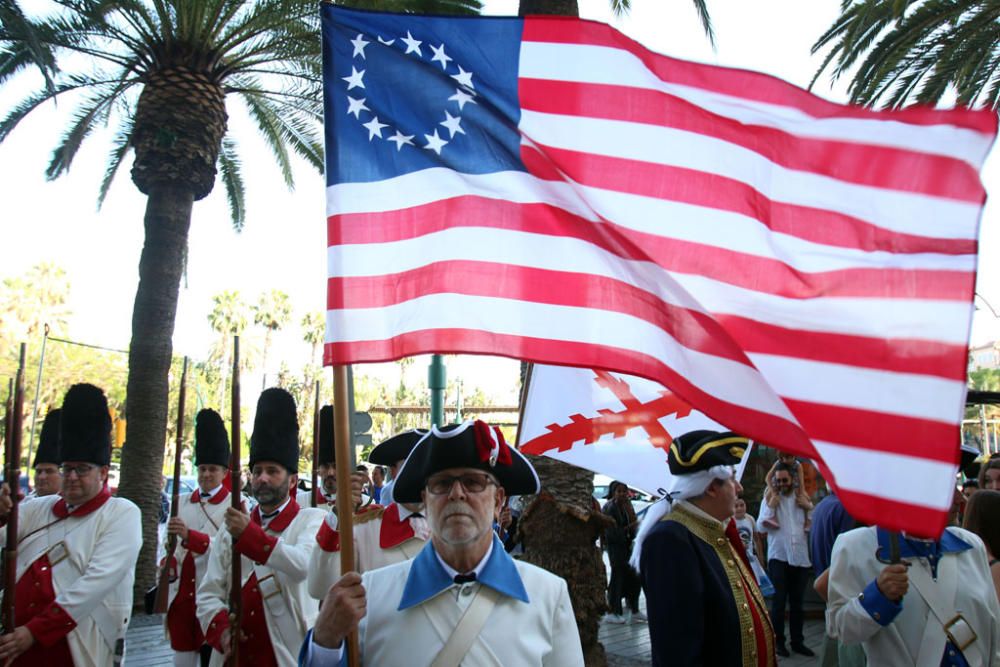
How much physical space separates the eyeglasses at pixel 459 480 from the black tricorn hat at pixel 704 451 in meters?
1.35

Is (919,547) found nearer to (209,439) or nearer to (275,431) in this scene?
(275,431)

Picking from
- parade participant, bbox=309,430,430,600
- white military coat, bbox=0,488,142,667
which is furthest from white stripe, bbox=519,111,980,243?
white military coat, bbox=0,488,142,667

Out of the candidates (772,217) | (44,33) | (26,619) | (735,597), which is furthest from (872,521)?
(44,33)

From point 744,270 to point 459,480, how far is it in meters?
1.30

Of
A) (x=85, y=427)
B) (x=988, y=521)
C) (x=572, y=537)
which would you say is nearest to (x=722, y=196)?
(x=988, y=521)

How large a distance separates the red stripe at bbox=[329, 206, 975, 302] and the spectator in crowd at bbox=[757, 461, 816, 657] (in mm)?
7175

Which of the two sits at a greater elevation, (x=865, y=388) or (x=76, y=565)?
(x=865, y=388)

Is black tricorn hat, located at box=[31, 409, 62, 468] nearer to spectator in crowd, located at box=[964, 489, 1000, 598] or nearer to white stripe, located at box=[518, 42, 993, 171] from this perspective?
white stripe, located at box=[518, 42, 993, 171]

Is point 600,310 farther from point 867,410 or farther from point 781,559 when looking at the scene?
point 781,559

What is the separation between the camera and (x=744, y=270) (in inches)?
125

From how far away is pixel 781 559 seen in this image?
377 inches

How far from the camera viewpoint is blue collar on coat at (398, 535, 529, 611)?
2.90 metres

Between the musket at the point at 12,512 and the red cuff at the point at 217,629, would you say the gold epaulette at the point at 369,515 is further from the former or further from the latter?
the musket at the point at 12,512

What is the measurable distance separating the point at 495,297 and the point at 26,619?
3894 millimetres
